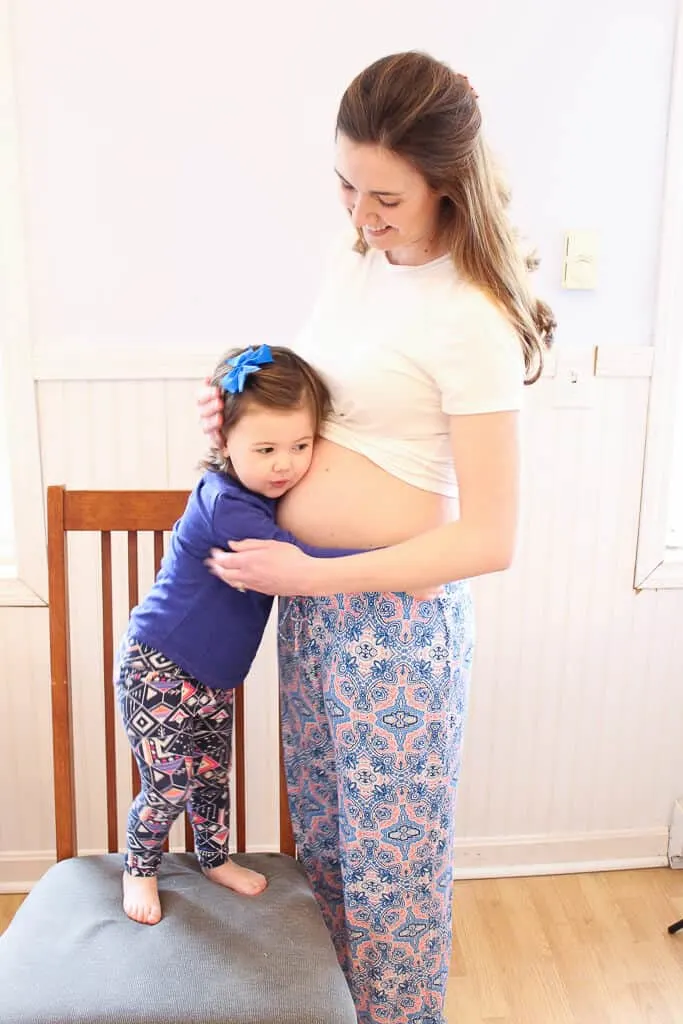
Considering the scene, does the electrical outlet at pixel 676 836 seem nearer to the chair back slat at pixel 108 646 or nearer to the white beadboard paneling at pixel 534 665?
the white beadboard paneling at pixel 534 665

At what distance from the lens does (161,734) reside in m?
1.25

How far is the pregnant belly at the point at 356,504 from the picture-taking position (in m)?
1.20

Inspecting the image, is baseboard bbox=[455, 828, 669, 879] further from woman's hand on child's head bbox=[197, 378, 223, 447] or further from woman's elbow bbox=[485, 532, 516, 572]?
woman's hand on child's head bbox=[197, 378, 223, 447]

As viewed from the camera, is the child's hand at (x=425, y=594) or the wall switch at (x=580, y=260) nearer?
the child's hand at (x=425, y=594)

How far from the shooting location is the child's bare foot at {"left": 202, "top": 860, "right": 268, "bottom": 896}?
1.30 meters

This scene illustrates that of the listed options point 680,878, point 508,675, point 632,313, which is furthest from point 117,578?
point 680,878

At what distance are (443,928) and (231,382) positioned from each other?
80 centimetres

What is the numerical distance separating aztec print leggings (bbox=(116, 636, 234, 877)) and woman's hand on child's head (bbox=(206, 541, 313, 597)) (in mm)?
172

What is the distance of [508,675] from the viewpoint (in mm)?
2070

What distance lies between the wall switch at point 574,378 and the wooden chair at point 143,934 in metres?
0.88

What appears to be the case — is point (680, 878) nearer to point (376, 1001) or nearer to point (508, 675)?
point (508, 675)

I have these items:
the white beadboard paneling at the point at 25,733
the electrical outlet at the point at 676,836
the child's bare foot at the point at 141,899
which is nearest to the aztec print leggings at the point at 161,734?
the child's bare foot at the point at 141,899

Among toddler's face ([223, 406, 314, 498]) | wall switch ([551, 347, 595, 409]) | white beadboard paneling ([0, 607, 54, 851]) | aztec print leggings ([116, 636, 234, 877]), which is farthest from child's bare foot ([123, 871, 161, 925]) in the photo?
wall switch ([551, 347, 595, 409])

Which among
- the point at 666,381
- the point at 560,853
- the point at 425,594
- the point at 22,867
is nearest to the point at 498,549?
the point at 425,594
